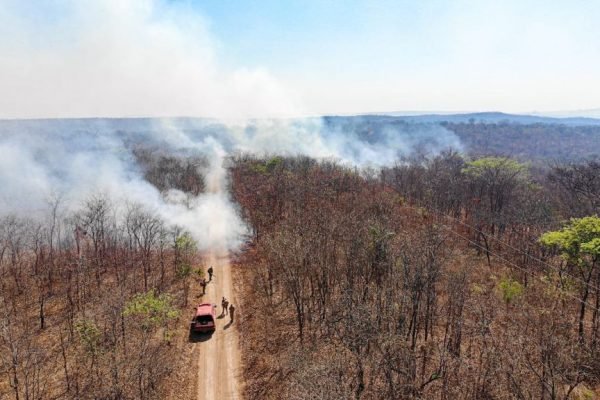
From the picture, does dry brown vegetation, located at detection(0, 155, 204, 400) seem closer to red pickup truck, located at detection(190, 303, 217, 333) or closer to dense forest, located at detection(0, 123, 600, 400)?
dense forest, located at detection(0, 123, 600, 400)

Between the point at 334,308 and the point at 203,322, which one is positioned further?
the point at 203,322

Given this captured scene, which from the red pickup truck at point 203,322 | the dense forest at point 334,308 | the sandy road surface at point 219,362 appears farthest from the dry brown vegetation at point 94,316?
the sandy road surface at point 219,362

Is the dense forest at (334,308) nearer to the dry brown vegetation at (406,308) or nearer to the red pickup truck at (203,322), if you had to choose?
the dry brown vegetation at (406,308)

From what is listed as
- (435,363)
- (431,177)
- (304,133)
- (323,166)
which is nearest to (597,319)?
(435,363)

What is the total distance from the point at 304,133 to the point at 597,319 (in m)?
117

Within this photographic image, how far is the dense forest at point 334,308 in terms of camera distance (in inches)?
695

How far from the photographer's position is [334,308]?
82.0 feet

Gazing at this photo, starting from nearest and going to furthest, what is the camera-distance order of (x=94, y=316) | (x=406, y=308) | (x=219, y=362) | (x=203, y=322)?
(x=219, y=362), (x=406, y=308), (x=94, y=316), (x=203, y=322)

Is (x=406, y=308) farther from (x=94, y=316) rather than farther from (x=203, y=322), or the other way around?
(x=94, y=316)

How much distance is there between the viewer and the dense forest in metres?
17.7

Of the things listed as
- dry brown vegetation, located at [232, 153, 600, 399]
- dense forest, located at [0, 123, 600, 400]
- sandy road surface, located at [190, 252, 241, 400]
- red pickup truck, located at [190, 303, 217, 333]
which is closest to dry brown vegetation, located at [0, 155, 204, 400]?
dense forest, located at [0, 123, 600, 400]

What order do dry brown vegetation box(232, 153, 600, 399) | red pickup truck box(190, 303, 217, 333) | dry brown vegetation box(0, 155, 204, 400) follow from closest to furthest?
1. dry brown vegetation box(232, 153, 600, 399)
2. dry brown vegetation box(0, 155, 204, 400)
3. red pickup truck box(190, 303, 217, 333)

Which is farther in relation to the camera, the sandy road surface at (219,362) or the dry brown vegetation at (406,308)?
the sandy road surface at (219,362)

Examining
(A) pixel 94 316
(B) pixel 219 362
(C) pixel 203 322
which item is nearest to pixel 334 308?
(B) pixel 219 362
